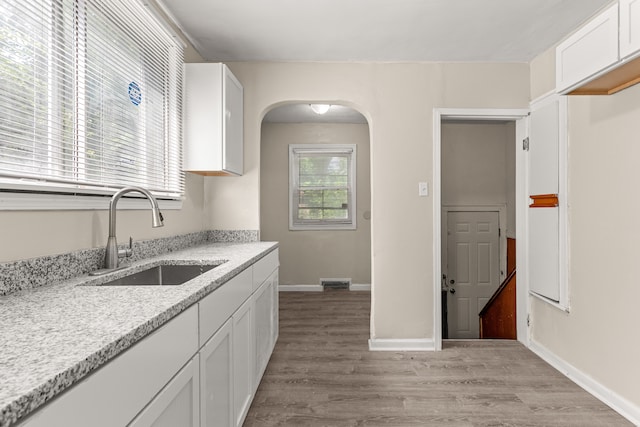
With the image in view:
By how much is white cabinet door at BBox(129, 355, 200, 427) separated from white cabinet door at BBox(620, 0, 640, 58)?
7.31 feet

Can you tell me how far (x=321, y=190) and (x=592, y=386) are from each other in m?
3.82

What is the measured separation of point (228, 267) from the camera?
175cm

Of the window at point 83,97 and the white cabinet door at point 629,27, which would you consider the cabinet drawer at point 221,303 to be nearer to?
the window at point 83,97

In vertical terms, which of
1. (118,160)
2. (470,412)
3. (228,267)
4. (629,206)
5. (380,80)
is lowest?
(470,412)

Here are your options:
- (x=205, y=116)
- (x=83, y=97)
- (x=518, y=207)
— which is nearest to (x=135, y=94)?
(x=83, y=97)

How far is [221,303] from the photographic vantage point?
1537mm

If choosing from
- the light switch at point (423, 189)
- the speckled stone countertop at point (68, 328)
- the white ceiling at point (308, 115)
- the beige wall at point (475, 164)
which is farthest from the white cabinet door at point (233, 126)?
the beige wall at point (475, 164)

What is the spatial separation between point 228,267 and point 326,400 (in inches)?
45.4

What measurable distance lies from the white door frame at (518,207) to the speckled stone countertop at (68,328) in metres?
2.12

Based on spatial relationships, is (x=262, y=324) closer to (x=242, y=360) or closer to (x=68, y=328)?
(x=242, y=360)

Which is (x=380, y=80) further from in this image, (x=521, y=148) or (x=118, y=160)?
(x=118, y=160)

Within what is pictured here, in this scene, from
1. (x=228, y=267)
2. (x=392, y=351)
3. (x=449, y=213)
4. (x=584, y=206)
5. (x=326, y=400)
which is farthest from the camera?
(x=449, y=213)

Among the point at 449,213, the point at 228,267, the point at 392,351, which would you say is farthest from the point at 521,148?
the point at 228,267

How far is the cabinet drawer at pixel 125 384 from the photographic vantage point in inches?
25.4
